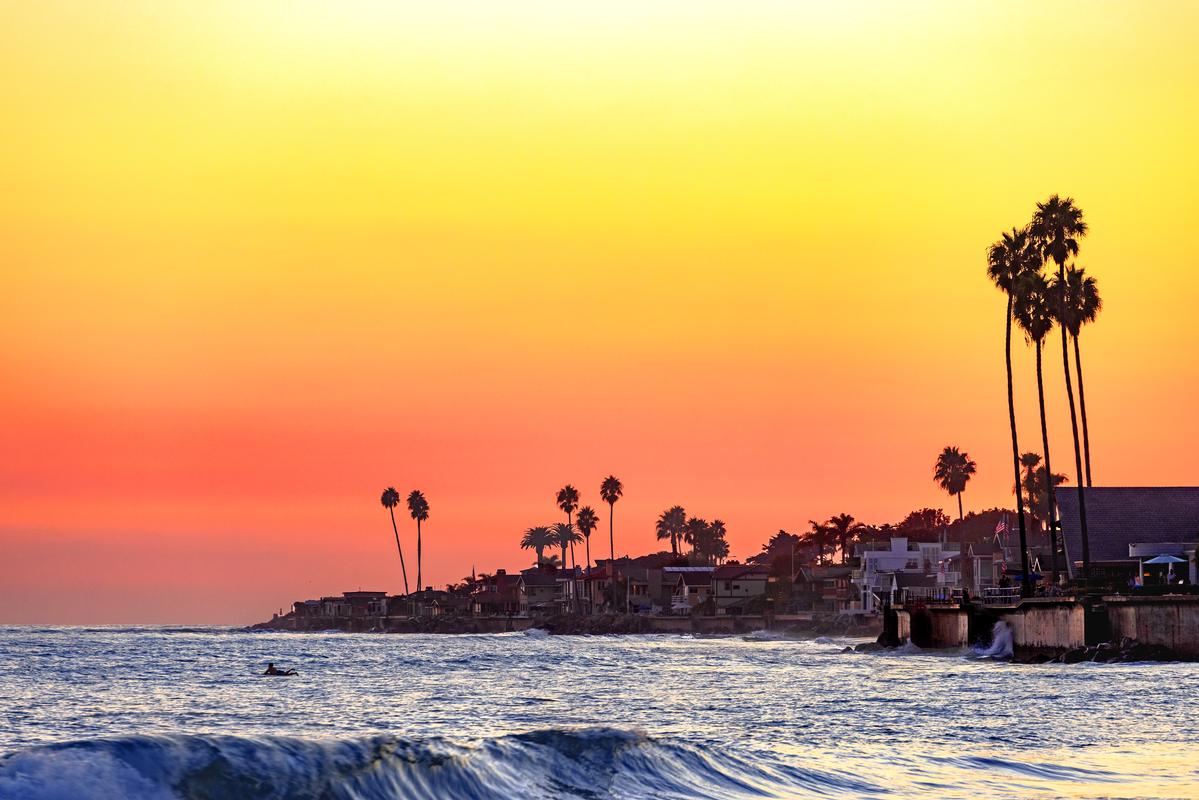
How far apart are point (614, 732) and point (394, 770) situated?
19.3 feet

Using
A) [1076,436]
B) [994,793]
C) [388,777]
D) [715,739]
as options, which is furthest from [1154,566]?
[388,777]

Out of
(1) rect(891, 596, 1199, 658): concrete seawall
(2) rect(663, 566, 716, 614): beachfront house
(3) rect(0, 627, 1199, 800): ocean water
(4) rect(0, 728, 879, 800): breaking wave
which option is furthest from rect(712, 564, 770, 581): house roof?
(4) rect(0, 728, 879, 800): breaking wave

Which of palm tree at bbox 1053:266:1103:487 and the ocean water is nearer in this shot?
the ocean water

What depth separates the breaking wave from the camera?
20.0 meters

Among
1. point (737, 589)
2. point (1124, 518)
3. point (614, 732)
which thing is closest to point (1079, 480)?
point (1124, 518)

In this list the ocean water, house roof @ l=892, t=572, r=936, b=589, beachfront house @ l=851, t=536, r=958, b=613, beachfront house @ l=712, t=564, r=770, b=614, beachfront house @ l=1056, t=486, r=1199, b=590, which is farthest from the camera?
beachfront house @ l=712, t=564, r=770, b=614

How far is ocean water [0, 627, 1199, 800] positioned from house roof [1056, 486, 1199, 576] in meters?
14.6

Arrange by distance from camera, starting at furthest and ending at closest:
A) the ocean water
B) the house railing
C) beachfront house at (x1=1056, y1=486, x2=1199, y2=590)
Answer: beachfront house at (x1=1056, y1=486, x2=1199, y2=590) < the house railing < the ocean water

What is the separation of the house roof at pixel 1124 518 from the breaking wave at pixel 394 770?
61.0m

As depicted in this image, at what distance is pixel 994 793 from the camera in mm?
24312

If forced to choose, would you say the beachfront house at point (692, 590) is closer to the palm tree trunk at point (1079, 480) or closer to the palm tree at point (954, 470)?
the palm tree at point (954, 470)

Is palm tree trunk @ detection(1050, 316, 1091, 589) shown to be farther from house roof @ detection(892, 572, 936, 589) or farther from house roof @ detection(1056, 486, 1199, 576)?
house roof @ detection(892, 572, 936, 589)

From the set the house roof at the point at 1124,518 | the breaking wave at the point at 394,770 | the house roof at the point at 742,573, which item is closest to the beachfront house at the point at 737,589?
the house roof at the point at 742,573

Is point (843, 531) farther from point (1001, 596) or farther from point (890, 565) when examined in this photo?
point (1001, 596)
